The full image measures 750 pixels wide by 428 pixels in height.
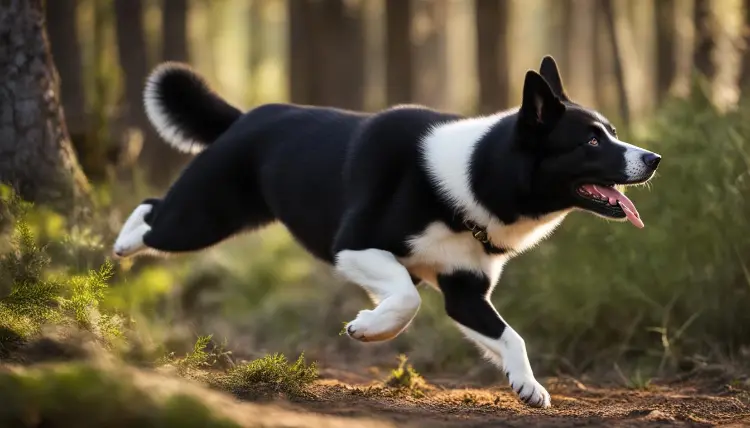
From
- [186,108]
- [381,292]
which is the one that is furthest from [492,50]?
[381,292]

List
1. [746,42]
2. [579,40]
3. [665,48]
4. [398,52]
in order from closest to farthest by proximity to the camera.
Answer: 1. [746,42]
2. [398,52]
3. [665,48]
4. [579,40]

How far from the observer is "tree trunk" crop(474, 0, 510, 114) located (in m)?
12.6

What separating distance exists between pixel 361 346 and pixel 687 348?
2.77 m

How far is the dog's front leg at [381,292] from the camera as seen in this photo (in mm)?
4895

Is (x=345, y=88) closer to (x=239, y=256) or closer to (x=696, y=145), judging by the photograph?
(x=239, y=256)

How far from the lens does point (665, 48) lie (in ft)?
48.4

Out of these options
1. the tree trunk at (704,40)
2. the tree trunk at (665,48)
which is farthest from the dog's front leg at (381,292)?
the tree trunk at (665,48)

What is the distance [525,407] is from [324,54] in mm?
9266

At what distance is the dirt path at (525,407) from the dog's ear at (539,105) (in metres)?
1.38

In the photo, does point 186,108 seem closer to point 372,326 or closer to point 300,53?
point 372,326

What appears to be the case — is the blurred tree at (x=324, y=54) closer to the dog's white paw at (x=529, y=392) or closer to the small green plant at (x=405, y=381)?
the small green plant at (x=405, y=381)

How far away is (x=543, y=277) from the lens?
8023mm

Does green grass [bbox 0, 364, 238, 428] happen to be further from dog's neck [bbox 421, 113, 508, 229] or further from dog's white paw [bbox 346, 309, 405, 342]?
dog's neck [bbox 421, 113, 508, 229]

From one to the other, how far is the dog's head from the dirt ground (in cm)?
96
